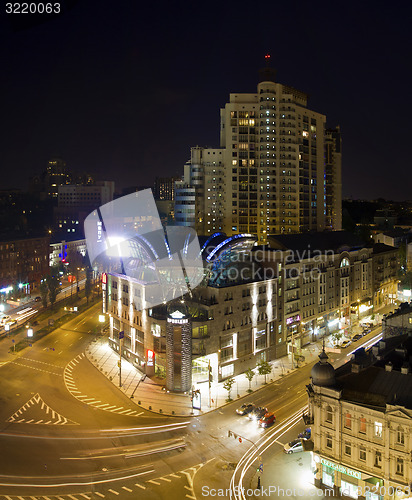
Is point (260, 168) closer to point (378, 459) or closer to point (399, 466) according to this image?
point (378, 459)

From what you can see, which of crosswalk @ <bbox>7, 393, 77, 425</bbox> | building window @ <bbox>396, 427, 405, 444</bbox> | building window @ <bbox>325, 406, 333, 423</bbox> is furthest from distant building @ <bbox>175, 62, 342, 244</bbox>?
building window @ <bbox>396, 427, 405, 444</bbox>

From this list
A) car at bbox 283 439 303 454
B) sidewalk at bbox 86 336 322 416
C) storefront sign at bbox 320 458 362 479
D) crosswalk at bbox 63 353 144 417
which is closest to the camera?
storefront sign at bbox 320 458 362 479

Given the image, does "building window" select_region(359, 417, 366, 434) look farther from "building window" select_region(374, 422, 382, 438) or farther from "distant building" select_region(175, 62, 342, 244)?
"distant building" select_region(175, 62, 342, 244)

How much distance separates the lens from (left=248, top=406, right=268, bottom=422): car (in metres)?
48.7

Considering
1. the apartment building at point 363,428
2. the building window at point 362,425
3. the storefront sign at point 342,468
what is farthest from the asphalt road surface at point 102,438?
the building window at point 362,425

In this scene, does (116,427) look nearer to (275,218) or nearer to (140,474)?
(140,474)

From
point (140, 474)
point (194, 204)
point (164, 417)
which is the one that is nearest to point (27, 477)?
point (140, 474)

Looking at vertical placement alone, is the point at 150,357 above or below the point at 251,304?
below

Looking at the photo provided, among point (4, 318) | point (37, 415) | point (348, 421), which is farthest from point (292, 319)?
point (4, 318)

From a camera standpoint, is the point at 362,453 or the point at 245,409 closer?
the point at 362,453

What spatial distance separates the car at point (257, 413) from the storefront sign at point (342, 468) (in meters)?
11.5

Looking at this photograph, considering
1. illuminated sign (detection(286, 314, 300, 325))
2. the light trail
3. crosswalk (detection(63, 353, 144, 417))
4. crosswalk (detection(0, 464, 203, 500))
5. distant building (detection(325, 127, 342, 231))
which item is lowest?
the light trail

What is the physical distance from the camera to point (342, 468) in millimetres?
36594

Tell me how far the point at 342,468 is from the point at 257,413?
13826 millimetres
